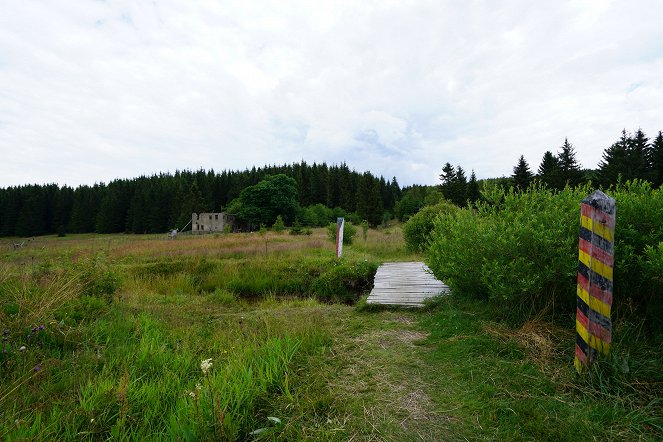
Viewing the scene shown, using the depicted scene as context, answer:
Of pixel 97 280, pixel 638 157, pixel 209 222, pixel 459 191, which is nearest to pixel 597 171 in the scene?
pixel 638 157

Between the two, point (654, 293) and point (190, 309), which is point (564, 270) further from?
point (190, 309)

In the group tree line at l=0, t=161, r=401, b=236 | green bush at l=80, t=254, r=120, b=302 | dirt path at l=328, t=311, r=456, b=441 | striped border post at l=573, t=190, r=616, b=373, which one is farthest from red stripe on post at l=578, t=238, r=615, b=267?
tree line at l=0, t=161, r=401, b=236

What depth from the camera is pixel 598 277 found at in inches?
93.7

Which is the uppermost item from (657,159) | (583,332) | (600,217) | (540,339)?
(657,159)

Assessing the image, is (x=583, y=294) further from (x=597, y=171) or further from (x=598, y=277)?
(x=597, y=171)

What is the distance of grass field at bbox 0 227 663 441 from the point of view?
6.53 feet

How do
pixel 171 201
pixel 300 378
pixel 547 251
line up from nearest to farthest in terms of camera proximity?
pixel 300 378 < pixel 547 251 < pixel 171 201

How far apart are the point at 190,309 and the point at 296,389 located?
4.01 meters

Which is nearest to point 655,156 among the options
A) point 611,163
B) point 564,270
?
point 611,163

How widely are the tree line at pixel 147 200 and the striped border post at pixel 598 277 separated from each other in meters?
61.1

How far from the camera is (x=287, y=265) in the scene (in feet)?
32.4

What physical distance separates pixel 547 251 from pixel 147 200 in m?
77.9

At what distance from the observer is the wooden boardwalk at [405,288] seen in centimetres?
506

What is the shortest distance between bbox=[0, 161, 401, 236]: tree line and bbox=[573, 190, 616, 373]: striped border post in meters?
61.1
